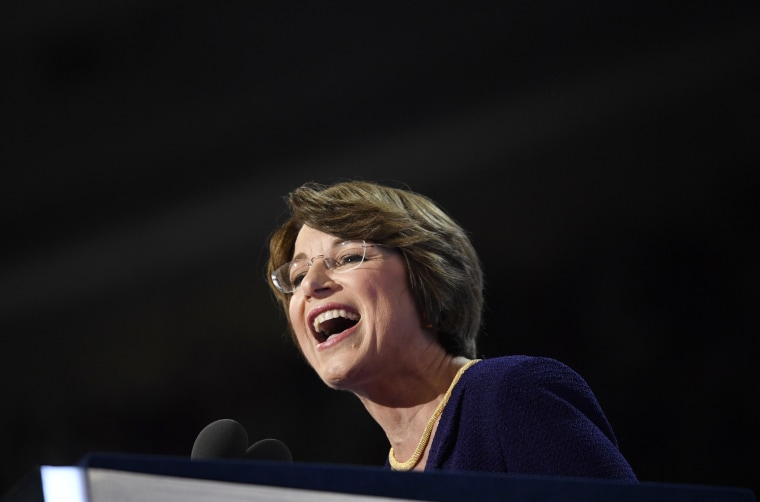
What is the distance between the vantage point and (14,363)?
247cm

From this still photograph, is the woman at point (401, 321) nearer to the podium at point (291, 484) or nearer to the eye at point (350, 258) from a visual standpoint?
the eye at point (350, 258)

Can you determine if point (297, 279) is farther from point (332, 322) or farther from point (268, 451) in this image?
point (268, 451)

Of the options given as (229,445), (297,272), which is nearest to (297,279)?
(297,272)

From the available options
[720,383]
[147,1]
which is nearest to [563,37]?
[720,383]

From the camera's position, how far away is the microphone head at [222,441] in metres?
1.17

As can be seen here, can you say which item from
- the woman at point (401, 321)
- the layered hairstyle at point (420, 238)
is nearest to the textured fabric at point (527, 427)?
the woman at point (401, 321)

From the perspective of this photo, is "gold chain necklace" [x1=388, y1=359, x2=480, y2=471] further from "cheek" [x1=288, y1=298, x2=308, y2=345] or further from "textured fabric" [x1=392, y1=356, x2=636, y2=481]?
"cheek" [x1=288, y1=298, x2=308, y2=345]

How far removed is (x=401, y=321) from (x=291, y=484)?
1157 mm

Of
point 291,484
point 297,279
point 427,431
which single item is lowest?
point 427,431

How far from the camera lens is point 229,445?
3.90 ft

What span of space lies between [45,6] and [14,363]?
1.02m

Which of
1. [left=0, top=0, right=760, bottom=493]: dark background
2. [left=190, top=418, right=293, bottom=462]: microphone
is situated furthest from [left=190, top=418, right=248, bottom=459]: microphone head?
[left=0, top=0, right=760, bottom=493]: dark background

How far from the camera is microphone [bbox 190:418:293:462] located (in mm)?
1176

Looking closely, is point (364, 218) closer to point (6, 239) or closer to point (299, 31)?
point (299, 31)
